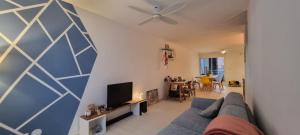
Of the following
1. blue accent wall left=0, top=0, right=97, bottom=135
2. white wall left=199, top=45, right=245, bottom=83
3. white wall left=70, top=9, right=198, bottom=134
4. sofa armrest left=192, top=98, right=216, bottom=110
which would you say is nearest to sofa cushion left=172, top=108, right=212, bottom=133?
sofa armrest left=192, top=98, right=216, bottom=110

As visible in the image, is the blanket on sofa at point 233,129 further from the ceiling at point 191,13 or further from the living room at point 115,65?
the ceiling at point 191,13

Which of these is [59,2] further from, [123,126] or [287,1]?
[287,1]

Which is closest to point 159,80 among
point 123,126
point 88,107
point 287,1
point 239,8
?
point 123,126

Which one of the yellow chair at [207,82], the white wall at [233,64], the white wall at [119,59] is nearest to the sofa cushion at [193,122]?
the white wall at [119,59]

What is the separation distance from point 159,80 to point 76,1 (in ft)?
13.3

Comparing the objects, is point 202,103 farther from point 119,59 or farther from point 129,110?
point 119,59

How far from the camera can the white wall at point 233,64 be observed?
385 inches

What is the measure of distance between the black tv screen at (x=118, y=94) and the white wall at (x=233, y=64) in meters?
8.56

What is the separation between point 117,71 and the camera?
12.8 ft

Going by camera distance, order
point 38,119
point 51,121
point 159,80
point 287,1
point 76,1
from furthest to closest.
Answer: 1. point 159,80
2. point 76,1
3. point 51,121
4. point 38,119
5. point 287,1

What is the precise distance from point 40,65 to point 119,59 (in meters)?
1.86

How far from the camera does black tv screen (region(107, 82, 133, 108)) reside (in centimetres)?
343

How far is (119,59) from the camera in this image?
3.96m

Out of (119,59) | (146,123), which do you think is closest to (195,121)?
(146,123)
